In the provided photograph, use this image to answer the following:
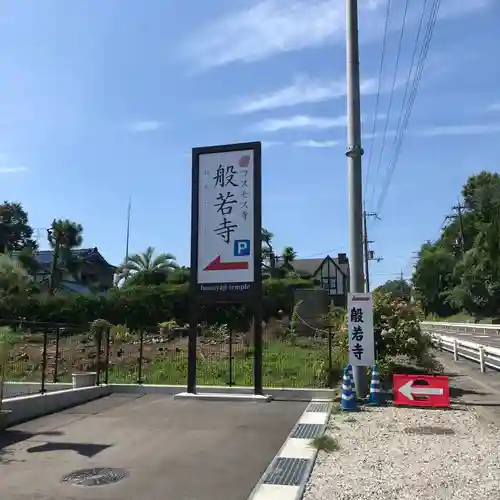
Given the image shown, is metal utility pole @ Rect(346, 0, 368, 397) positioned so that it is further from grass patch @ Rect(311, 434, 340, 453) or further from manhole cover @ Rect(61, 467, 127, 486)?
manhole cover @ Rect(61, 467, 127, 486)

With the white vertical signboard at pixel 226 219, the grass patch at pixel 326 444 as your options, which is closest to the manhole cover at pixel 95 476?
the grass patch at pixel 326 444

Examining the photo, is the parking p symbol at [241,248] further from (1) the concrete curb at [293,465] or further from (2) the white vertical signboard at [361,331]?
(1) the concrete curb at [293,465]

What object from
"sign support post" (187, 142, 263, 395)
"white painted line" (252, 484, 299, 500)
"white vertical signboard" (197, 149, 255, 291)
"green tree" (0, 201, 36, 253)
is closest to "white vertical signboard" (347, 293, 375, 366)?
"sign support post" (187, 142, 263, 395)

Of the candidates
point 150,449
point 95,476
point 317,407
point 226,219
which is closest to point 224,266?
point 226,219

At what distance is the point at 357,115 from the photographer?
12.9m

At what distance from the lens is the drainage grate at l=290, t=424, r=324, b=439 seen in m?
8.77

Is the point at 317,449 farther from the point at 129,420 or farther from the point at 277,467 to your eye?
the point at 129,420

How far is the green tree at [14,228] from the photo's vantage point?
61906 mm

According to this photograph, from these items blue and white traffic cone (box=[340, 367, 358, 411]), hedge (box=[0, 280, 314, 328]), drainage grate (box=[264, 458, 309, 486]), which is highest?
hedge (box=[0, 280, 314, 328])

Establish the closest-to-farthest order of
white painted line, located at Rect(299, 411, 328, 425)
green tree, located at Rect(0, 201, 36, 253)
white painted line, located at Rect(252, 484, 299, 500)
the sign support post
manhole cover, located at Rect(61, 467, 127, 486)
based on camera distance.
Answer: white painted line, located at Rect(252, 484, 299, 500)
manhole cover, located at Rect(61, 467, 127, 486)
white painted line, located at Rect(299, 411, 328, 425)
the sign support post
green tree, located at Rect(0, 201, 36, 253)

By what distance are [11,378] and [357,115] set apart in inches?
494

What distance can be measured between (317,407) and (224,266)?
405cm

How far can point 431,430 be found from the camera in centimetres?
920

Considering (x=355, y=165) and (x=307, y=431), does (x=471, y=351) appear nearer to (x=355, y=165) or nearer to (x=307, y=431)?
(x=355, y=165)
